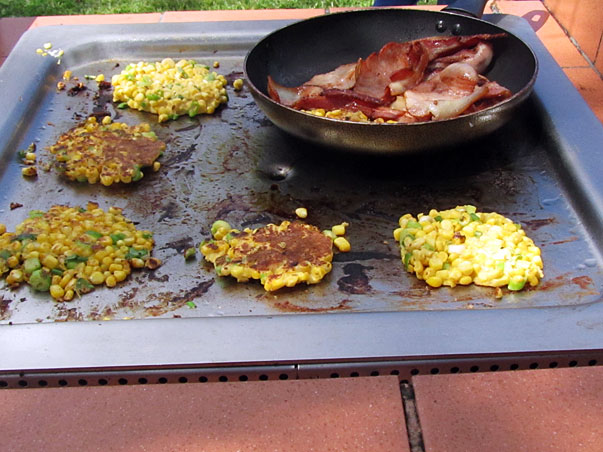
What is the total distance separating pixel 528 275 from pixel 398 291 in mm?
290

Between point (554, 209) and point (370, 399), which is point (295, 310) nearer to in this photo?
point (370, 399)

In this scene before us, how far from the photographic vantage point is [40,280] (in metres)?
1.42

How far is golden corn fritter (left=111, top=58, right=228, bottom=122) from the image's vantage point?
2064 millimetres

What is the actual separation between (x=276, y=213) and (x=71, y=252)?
531 millimetres

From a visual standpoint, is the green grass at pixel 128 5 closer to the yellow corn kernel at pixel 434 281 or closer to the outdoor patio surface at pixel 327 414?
the yellow corn kernel at pixel 434 281

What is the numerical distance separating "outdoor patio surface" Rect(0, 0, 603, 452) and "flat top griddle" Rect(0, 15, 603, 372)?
6 centimetres

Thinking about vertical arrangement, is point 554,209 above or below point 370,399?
below

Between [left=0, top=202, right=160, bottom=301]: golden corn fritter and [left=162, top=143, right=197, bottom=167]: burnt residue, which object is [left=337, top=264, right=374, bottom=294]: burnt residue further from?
[left=162, top=143, right=197, bottom=167]: burnt residue

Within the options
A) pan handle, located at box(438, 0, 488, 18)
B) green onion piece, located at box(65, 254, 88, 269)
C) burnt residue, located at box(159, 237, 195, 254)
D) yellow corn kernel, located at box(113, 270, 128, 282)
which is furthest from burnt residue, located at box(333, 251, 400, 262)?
pan handle, located at box(438, 0, 488, 18)

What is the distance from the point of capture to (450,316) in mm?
1232

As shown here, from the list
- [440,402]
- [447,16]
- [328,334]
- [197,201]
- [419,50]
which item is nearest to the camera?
[440,402]

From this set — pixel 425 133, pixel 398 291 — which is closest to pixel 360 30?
pixel 425 133

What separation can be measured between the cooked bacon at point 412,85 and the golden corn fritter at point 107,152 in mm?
429

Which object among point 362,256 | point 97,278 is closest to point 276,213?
point 362,256
